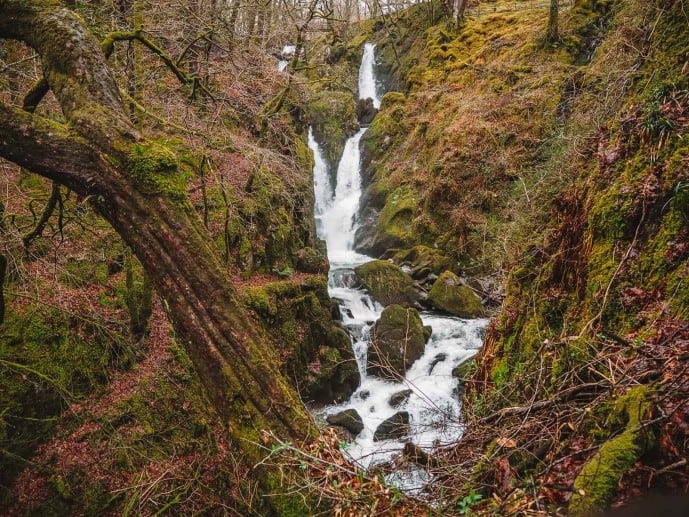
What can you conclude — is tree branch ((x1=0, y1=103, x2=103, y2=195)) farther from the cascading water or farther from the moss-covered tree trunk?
the cascading water

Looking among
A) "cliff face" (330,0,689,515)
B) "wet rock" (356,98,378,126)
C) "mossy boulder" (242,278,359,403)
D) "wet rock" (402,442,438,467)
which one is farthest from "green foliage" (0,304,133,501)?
"wet rock" (356,98,378,126)

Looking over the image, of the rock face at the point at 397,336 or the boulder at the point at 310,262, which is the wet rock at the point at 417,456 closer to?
the rock face at the point at 397,336

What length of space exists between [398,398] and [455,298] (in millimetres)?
3670

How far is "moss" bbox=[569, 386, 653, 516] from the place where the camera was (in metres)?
1.82

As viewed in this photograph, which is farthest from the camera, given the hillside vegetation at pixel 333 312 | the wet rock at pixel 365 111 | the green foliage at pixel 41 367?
the wet rock at pixel 365 111

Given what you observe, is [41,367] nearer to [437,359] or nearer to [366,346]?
[366,346]

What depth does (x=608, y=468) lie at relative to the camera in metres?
1.87

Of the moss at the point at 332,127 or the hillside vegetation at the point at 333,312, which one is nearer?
the hillside vegetation at the point at 333,312

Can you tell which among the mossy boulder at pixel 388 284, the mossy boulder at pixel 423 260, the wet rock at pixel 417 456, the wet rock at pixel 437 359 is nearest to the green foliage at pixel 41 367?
the wet rock at pixel 417 456

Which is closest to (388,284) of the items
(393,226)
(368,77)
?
(393,226)

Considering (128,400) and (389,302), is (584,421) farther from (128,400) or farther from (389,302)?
(389,302)

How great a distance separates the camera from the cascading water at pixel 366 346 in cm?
794

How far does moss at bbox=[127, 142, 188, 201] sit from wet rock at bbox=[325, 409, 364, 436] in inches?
285

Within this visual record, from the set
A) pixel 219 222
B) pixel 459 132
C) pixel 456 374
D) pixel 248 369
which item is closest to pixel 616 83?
pixel 248 369
